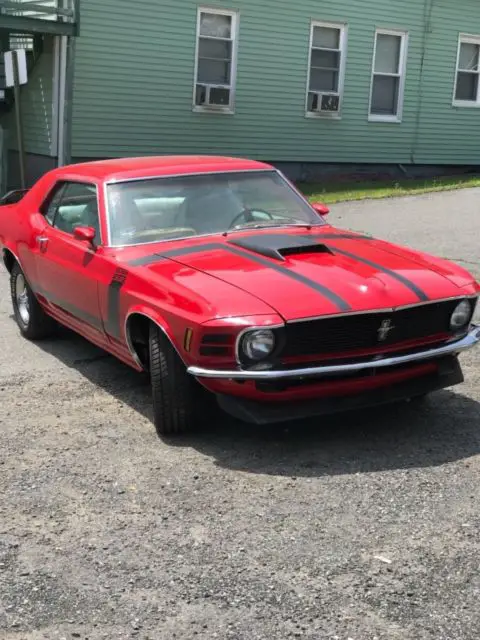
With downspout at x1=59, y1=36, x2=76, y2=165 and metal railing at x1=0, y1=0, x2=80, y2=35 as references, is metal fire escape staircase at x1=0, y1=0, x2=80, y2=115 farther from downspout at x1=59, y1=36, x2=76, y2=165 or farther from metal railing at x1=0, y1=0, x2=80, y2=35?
downspout at x1=59, y1=36, x2=76, y2=165

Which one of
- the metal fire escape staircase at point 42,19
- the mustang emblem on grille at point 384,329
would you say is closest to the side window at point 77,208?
the mustang emblem on grille at point 384,329

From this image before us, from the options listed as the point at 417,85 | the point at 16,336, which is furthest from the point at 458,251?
the point at 417,85

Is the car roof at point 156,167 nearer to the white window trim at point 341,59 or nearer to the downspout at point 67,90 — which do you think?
the downspout at point 67,90

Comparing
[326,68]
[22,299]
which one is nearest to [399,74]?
[326,68]

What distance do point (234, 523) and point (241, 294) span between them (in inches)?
49.2

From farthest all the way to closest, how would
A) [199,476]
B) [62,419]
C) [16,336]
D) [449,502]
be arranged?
[16,336]
[62,419]
[199,476]
[449,502]

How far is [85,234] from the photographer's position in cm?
557

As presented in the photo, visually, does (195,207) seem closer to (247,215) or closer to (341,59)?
(247,215)

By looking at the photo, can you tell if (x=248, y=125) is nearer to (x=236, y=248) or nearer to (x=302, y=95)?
(x=302, y=95)

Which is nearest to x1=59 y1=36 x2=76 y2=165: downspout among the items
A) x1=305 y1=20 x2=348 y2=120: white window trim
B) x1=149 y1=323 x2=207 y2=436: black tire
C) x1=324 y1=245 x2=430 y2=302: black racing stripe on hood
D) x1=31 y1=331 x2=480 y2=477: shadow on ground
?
x1=305 y1=20 x2=348 y2=120: white window trim

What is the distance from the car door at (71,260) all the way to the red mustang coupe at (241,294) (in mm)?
16

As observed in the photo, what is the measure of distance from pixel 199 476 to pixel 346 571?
1.12m

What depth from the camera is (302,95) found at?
18.2 meters

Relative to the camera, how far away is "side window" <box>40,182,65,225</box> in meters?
6.62
